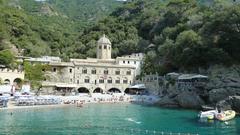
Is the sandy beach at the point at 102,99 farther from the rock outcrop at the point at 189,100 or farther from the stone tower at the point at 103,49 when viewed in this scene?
the stone tower at the point at 103,49

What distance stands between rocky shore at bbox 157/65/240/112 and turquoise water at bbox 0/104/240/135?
14.3 feet

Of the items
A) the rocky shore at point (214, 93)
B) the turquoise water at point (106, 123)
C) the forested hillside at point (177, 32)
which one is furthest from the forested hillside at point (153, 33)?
the turquoise water at point (106, 123)

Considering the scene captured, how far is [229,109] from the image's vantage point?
49125 mm

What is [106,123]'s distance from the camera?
41844 millimetres

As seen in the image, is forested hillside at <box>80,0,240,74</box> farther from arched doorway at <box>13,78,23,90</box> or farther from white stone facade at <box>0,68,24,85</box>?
white stone facade at <box>0,68,24,85</box>

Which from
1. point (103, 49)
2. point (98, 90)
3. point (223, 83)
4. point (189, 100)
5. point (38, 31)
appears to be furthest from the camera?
point (38, 31)

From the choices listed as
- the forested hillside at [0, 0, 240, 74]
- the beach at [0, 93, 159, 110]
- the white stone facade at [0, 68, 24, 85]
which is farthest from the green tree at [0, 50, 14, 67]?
the forested hillside at [0, 0, 240, 74]

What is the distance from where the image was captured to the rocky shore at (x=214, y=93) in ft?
167

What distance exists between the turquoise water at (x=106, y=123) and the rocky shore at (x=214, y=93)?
4374 millimetres

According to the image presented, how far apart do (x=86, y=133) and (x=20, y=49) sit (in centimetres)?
6350

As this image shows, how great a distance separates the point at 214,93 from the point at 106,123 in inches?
769

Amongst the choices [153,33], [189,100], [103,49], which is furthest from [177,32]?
[189,100]

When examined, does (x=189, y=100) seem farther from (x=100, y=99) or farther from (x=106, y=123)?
(x=106, y=123)

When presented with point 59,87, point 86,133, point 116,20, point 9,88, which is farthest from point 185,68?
point 116,20
